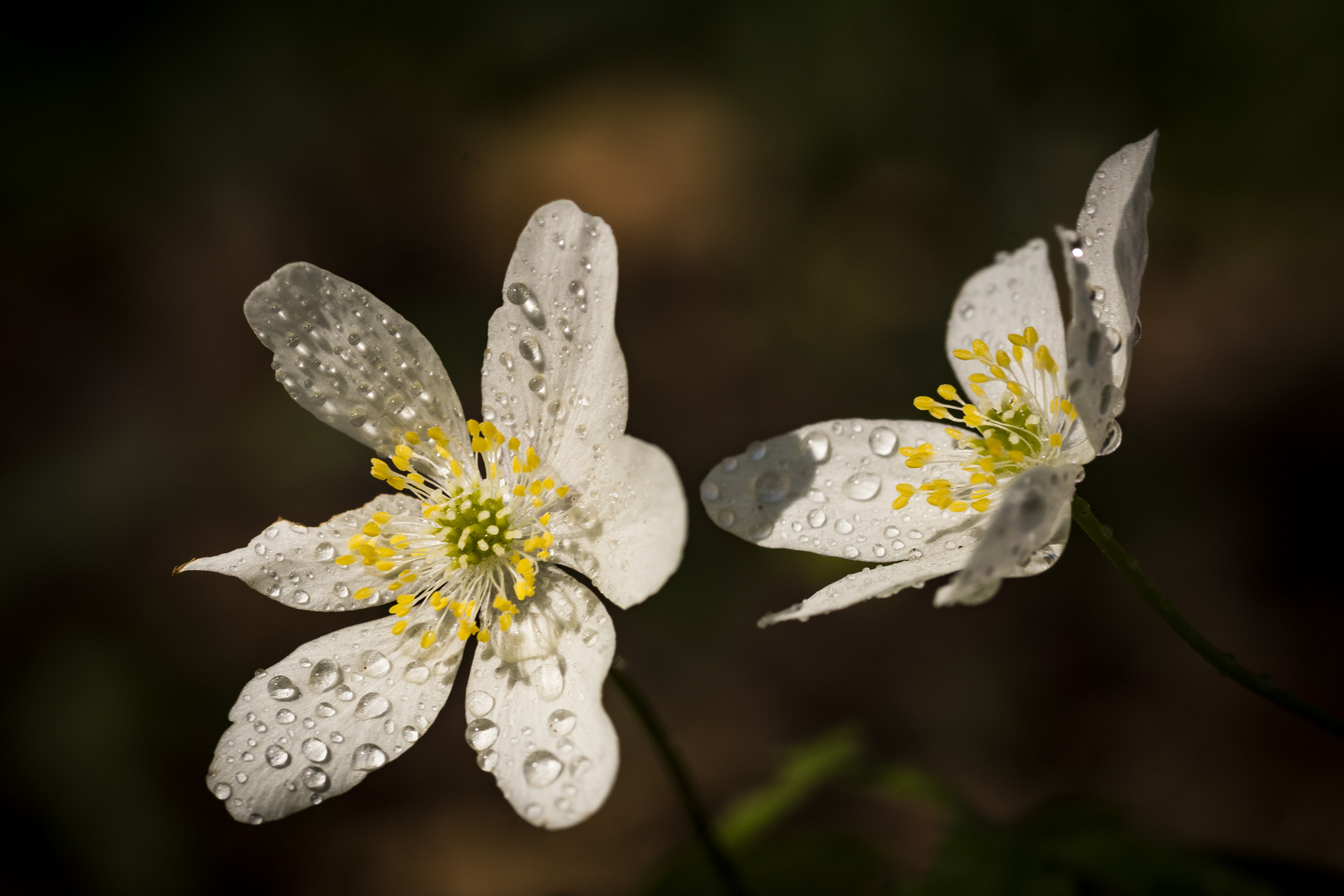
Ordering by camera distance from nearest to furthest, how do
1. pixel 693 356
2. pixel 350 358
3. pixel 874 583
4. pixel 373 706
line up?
1. pixel 874 583
2. pixel 373 706
3. pixel 350 358
4. pixel 693 356

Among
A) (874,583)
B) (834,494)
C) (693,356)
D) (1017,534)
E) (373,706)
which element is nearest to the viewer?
(1017,534)

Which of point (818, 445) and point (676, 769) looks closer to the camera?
point (676, 769)

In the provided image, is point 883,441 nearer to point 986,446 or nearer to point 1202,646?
point 986,446

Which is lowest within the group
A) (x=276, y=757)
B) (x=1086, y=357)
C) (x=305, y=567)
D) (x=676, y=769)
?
(x=676, y=769)

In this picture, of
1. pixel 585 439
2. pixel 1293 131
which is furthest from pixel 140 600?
pixel 1293 131

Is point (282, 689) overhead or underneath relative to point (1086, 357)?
underneath

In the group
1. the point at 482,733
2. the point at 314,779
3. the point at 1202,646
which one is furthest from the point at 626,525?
the point at 1202,646

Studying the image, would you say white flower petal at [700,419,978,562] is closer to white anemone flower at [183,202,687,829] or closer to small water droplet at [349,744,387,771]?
white anemone flower at [183,202,687,829]
